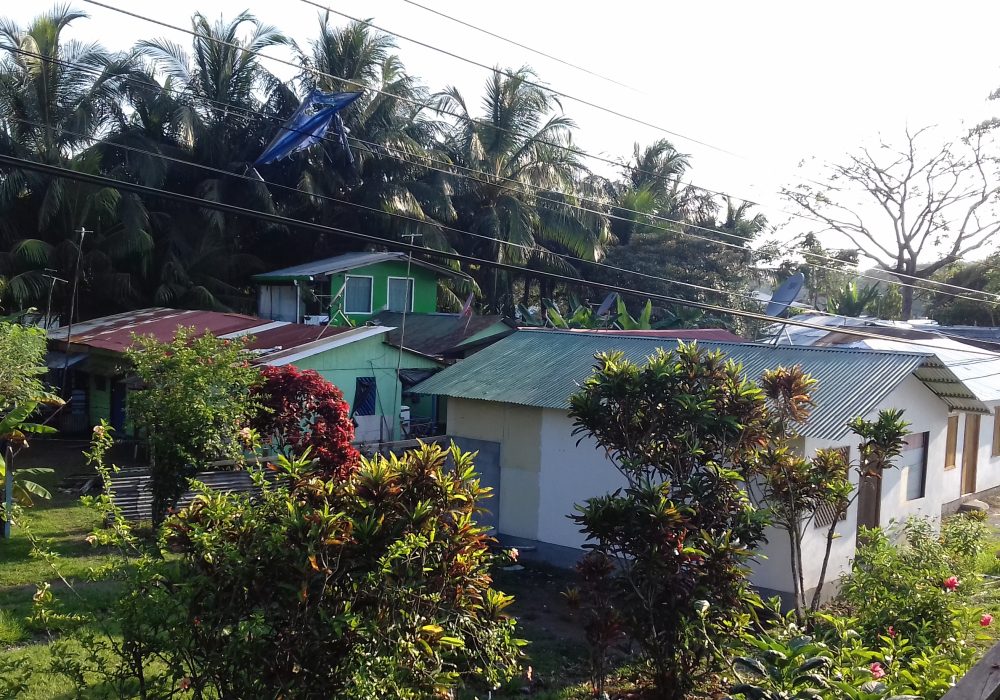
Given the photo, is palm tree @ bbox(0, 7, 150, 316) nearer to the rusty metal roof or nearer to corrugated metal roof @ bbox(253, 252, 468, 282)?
the rusty metal roof

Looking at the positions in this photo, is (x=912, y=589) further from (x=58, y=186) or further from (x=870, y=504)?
(x=58, y=186)

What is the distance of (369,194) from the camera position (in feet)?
103

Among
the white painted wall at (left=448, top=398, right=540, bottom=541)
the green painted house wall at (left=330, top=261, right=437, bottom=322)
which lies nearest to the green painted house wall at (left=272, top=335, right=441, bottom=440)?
the white painted wall at (left=448, top=398, right=540, bottom=541)

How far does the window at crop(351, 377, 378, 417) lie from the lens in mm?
19562

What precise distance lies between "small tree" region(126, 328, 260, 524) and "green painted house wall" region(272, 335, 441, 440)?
6.58m

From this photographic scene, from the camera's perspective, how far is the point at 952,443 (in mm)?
16750

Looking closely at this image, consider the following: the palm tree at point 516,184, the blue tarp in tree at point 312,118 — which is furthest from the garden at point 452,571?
the palm tree at point 516,184

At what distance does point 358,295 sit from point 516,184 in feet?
30.7

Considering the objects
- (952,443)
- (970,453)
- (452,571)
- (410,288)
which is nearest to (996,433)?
Answer: (970,453)

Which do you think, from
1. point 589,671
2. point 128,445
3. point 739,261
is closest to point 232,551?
point 589,671

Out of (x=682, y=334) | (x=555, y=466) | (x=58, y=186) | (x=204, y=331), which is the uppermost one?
(x=58, y=186)

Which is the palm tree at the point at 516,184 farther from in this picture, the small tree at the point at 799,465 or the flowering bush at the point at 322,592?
the flowering bush at the point at 322,592

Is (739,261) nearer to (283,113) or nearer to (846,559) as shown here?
(283,113)

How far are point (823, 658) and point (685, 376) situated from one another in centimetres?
381
